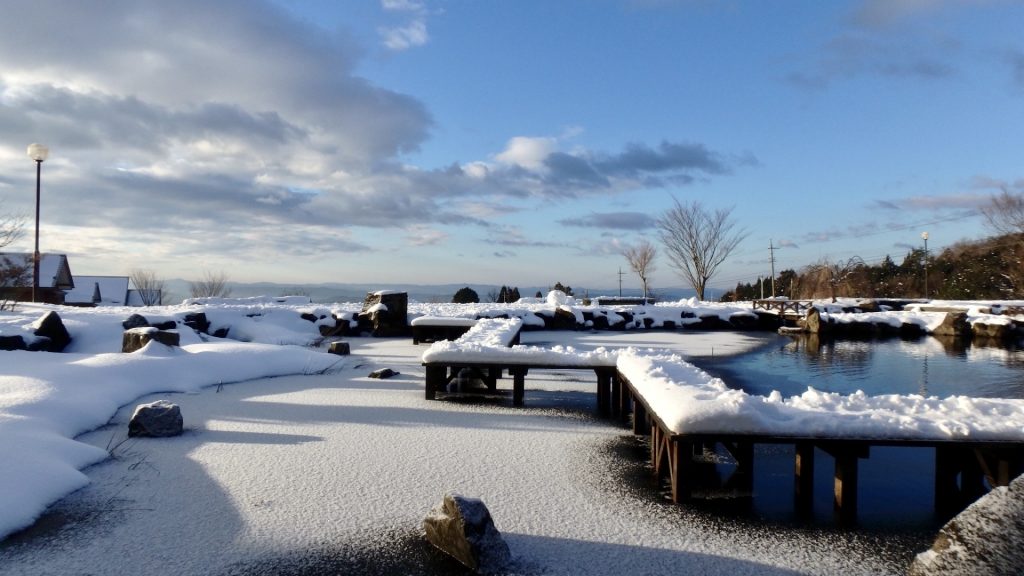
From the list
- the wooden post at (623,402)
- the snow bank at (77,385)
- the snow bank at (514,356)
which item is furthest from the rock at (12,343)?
the wooden post at (623,402)

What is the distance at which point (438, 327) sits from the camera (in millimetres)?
17281

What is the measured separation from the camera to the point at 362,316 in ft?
68.7

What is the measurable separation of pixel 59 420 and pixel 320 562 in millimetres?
4706

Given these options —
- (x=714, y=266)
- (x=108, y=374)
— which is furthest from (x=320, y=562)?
Answer: (x=714, y=266)

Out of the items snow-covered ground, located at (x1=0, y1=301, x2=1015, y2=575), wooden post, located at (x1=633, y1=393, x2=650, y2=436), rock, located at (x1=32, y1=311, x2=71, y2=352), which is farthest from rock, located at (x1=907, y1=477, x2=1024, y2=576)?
rock, located at (x1=32, y1=311, x2=71, y2=352)

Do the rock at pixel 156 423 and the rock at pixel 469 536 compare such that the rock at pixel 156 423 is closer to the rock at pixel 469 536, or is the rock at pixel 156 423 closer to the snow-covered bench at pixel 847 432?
the rock at pixel 469 536

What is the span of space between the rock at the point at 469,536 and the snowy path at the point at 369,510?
0.11 m

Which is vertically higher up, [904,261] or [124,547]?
[904,261]

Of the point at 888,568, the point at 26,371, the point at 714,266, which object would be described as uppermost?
the point at 714,266

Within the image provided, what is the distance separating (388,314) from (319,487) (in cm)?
1581

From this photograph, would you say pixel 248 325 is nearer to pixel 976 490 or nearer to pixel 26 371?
pixel 26 371

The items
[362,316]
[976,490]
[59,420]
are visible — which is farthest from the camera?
[362,316]

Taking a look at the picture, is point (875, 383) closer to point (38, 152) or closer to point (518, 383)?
point (518, 383)

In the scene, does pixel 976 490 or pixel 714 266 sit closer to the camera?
pixel 976 490
